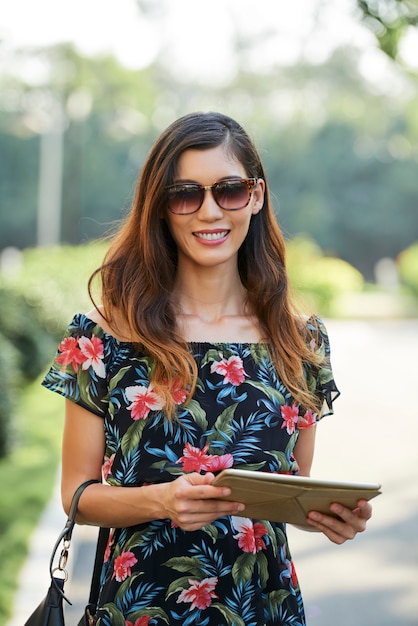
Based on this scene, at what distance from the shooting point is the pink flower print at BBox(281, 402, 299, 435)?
8.00ft

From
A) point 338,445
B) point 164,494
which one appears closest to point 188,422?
point 164,494

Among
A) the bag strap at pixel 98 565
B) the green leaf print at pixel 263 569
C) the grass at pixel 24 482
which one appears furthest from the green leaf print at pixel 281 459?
the grass at pixel 24 482

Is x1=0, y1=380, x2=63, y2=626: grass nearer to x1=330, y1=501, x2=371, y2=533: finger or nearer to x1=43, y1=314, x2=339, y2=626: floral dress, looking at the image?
x1=43, y1=314, x2=339, y2=626: floral dress

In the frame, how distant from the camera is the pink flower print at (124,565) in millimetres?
2307

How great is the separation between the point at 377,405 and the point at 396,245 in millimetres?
45203

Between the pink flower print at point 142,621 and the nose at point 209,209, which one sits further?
the nose at point 209,209

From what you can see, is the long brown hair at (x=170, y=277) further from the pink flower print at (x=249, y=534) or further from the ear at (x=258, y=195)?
the pink flower print at (x=249, y=534)

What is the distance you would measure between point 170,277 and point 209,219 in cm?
26

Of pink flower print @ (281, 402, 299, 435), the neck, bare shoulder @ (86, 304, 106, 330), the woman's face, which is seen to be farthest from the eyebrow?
pink flower print @ (281, 402, 299, 435)

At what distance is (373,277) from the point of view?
58938mm

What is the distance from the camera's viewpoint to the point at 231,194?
2.45 m

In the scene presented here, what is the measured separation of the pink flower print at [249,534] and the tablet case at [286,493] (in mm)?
174

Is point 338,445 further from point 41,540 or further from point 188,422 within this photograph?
point 188,422

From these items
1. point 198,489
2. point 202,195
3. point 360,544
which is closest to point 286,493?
point 198,489
